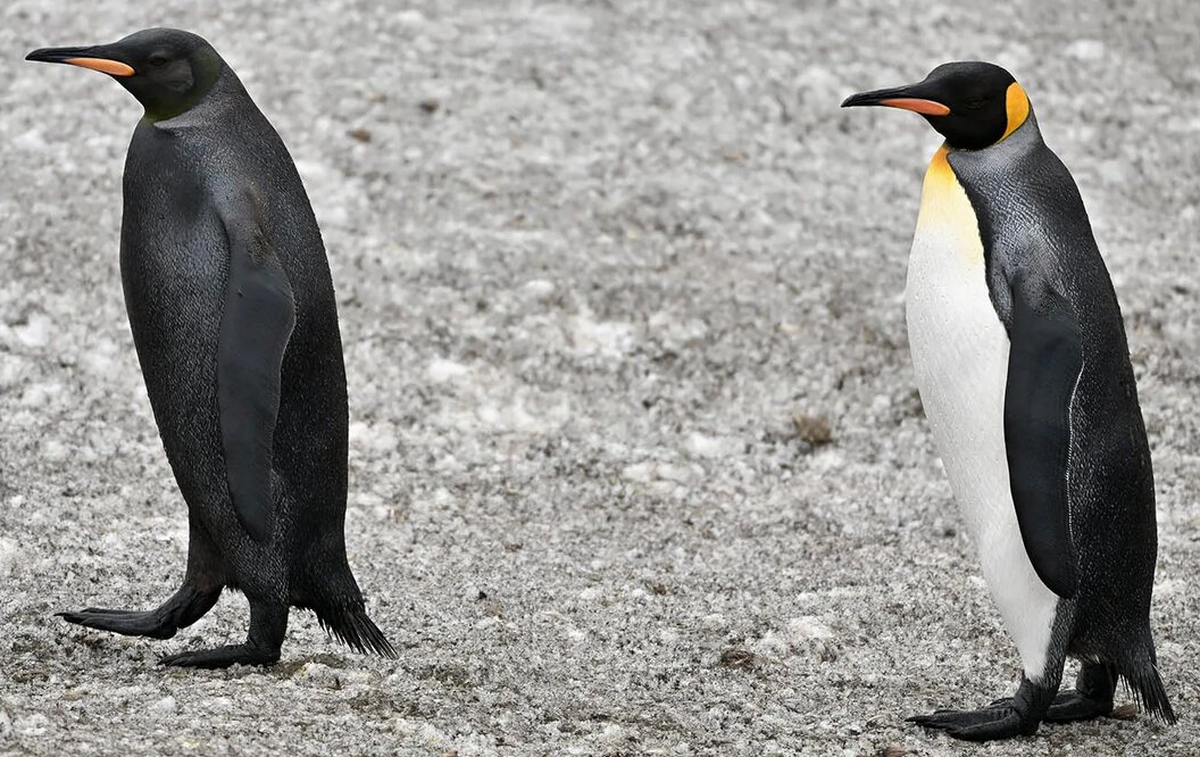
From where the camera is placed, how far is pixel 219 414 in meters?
3.34

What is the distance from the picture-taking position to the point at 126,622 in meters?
3.66

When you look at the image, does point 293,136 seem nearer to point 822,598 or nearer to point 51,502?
point 51,502

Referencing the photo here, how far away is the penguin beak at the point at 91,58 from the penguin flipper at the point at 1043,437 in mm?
1949

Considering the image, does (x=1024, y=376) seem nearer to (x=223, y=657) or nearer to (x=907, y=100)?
(x=907, y=100)

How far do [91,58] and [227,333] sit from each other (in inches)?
27.0

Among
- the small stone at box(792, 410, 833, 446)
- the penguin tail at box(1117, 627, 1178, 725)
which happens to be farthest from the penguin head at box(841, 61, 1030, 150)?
the small stone at box(792, 410, 833, 446)

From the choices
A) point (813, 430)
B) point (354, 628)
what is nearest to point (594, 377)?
point (813, 430)

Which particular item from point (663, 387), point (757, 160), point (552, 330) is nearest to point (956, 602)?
point (663, 387)

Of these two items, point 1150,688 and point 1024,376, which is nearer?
point 1024,376

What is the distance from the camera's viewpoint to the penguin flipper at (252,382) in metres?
3.26

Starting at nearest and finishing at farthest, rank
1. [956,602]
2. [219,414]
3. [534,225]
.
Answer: [219,414] < [956,602] < [534,225]

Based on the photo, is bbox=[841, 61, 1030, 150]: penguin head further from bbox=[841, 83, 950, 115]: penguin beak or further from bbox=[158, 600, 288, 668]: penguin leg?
bbox=[158, 600, 288, 668]: penguin leg

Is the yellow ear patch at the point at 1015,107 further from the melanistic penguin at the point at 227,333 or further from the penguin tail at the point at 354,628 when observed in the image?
the penguin tail at the point at 354,628

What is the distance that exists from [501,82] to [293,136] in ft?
3.44
